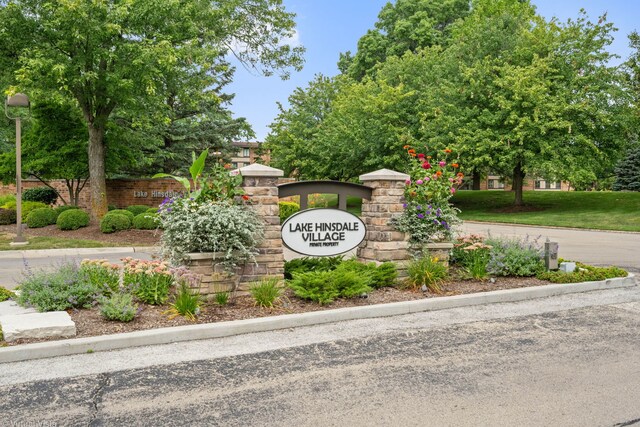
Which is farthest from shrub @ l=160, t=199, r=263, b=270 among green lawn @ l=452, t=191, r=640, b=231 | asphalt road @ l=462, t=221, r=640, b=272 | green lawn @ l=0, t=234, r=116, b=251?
green lawn @ l=452, t=191, r=640, b=231

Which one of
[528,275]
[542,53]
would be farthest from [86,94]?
[542,53]

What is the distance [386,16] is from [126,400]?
48.0 m

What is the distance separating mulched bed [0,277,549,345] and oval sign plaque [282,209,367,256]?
2.71 feet

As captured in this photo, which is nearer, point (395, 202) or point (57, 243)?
point (395, 202)

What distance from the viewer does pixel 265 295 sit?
6.80m

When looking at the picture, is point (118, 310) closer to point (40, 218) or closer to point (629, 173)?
point (40, 218)

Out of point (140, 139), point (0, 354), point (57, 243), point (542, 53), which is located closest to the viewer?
point (0, 354)

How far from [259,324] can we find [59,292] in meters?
2.65

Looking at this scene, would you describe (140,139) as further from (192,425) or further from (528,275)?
(192,425)

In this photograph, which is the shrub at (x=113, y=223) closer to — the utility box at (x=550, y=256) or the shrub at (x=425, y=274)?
the shrub at (x=425, y=274)

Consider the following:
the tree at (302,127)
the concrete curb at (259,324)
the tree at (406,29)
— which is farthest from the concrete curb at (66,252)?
the tree at (406,29)

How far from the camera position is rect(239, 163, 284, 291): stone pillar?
24.2ft

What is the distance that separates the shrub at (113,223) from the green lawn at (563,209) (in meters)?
18.4

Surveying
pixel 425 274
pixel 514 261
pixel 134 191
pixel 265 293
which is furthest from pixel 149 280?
pixel 134 191
